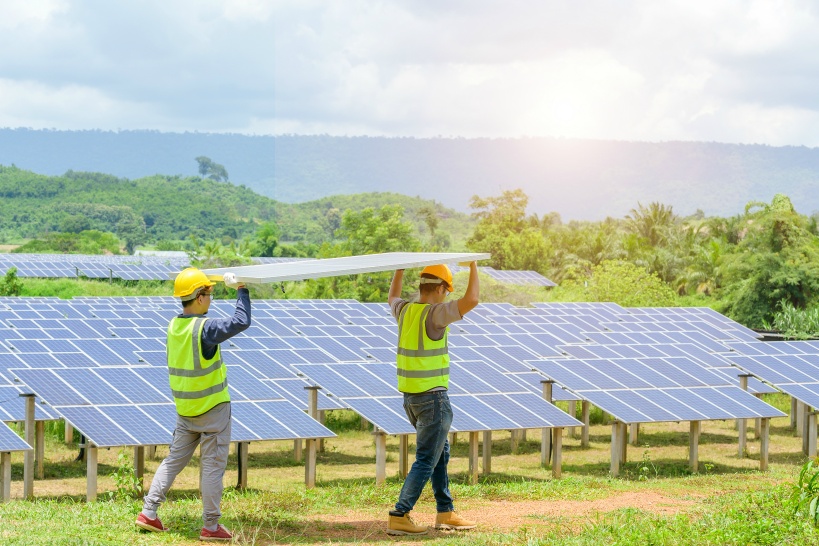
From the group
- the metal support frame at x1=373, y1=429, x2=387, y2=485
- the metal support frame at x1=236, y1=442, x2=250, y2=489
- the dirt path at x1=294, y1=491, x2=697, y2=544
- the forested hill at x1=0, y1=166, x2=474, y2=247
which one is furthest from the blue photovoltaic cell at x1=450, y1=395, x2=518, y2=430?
the forested hill at x1=0, y1=166, x2=474, y2=247

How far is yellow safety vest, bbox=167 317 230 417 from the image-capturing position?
27.8 feet

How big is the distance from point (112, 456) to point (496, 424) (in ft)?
19.9

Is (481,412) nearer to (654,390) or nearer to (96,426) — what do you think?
(654,390)

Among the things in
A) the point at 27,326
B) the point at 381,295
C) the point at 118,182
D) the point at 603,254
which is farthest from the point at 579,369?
the point at 118,182

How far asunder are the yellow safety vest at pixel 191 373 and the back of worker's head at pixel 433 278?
6.06 ft

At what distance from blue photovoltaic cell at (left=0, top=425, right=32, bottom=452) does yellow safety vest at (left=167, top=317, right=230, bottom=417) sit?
3150mm

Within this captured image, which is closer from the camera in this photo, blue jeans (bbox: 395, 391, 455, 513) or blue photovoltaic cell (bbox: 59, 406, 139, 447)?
blue jeans (bbox: 395, 391, 455, 513)

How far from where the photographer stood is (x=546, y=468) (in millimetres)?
15484

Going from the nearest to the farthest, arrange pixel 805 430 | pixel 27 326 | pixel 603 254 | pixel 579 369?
pixel 579 369 < pixel 805 430 < pixel 27 326 < pixel 603 254

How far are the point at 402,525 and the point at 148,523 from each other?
6.85ft

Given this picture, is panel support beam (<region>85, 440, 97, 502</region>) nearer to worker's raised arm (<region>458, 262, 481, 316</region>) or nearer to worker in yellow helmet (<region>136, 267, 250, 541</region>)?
worker in yellow helmet (<region>136, 267, 250, 541</region>)

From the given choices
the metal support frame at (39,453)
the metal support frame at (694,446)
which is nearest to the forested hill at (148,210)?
the metal support frame at (694,446)

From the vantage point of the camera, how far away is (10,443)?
431 inches

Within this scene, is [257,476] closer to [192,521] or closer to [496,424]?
[496,424]
